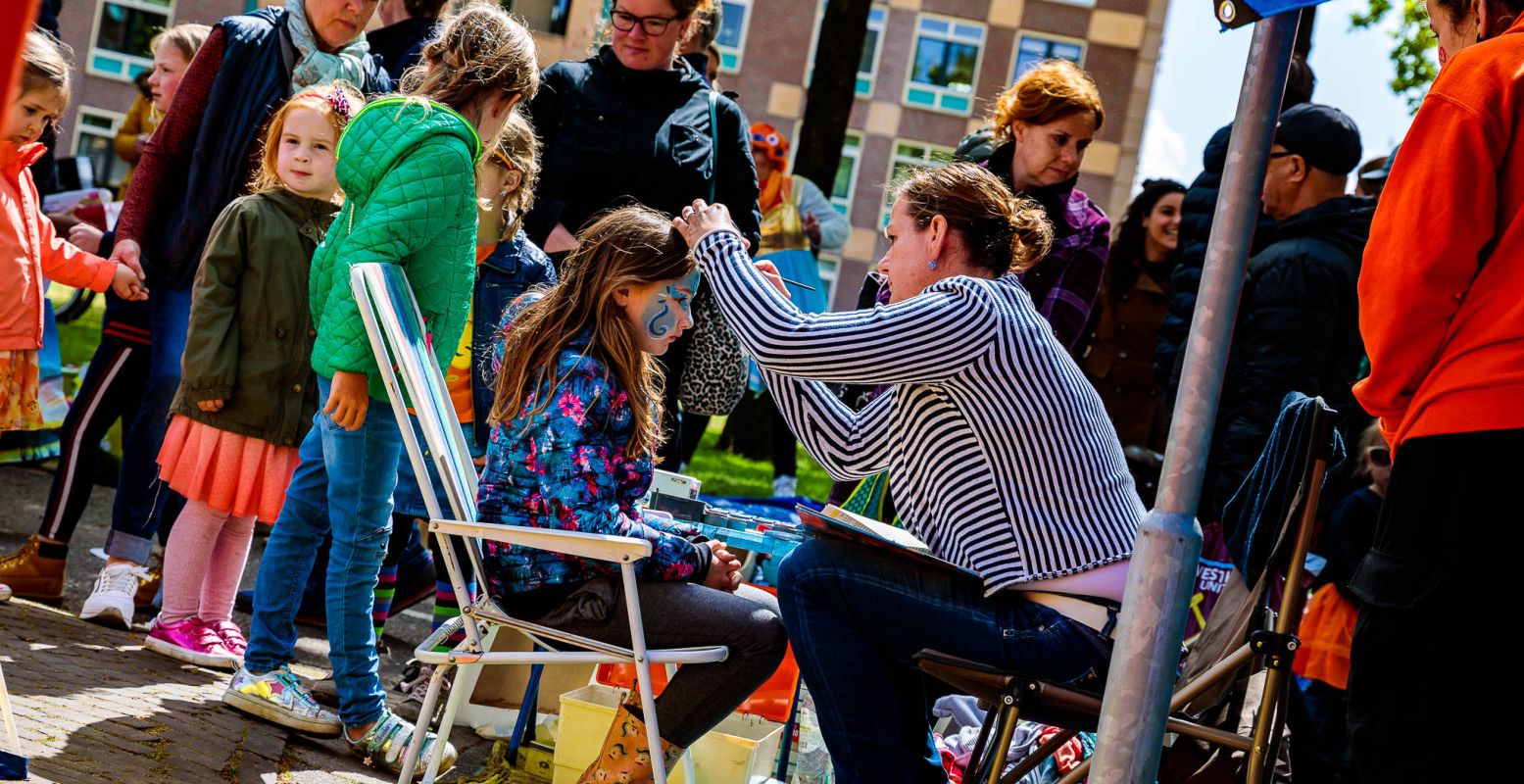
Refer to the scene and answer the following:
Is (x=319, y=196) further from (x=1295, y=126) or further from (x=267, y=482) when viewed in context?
(x=1295, y=126)

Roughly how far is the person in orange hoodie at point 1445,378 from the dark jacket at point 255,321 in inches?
119

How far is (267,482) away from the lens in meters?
4.33

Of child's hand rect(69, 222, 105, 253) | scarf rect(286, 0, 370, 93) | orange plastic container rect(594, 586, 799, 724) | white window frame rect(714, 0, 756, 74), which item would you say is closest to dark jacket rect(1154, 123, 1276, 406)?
orange plastic container rect(594, 586, 799, 724)

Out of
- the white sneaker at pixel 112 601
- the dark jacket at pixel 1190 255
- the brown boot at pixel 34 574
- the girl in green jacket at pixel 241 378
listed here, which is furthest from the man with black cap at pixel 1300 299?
the brown boot at pixel 34 574

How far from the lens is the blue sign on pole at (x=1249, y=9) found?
1964 millimetres

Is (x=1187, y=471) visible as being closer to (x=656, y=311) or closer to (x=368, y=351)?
(x=656, y=311)

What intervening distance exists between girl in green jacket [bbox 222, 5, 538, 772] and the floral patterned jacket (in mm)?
516

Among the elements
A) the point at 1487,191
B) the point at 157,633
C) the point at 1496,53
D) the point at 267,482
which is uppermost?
the point at 1496,53

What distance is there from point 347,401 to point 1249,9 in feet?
7.50

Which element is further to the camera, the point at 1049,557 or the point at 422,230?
the point at 422,230

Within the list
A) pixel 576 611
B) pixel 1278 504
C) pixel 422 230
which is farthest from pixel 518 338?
pixel 1278 504

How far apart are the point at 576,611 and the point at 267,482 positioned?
1.59 meters

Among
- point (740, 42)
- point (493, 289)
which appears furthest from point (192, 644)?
point (740, 42)

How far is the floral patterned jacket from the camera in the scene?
3184 millimetres
